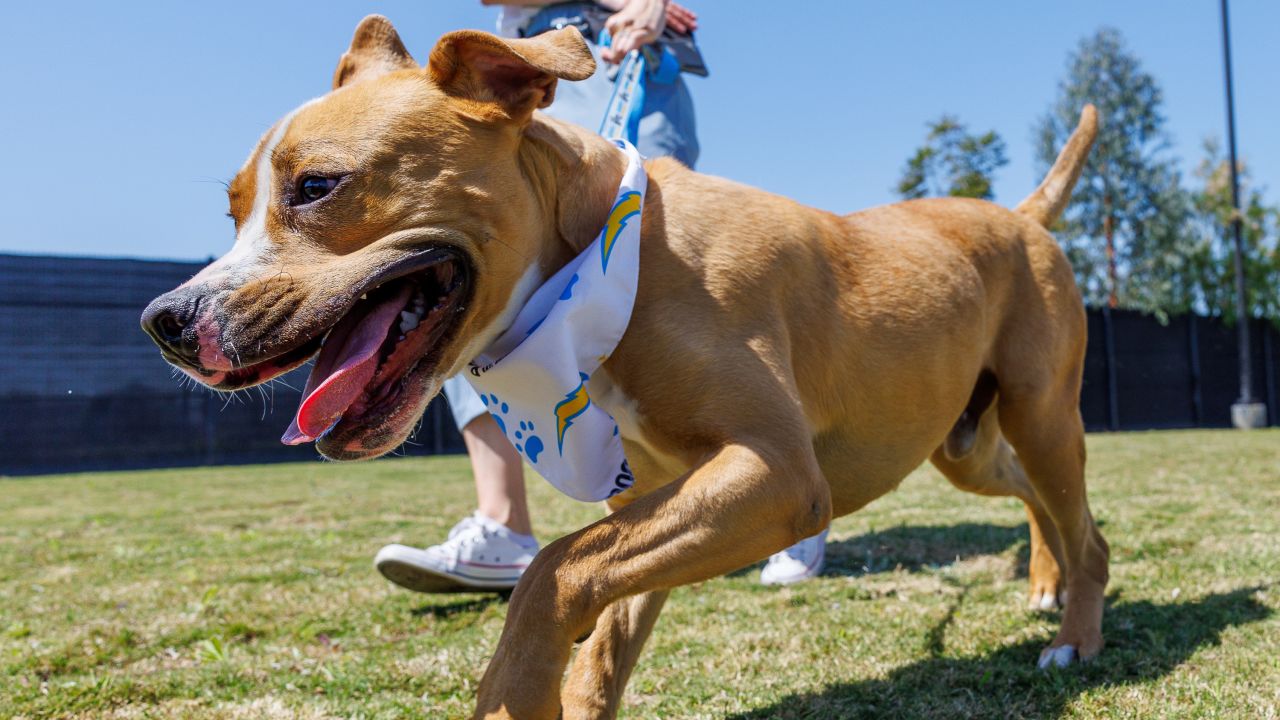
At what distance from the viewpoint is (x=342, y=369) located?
1.97 meters

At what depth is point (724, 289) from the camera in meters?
2.28

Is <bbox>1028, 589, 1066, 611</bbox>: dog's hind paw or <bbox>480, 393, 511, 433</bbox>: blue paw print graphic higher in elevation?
<bbox>480, 393, 511, 433</bbox>: blue paw print graphic

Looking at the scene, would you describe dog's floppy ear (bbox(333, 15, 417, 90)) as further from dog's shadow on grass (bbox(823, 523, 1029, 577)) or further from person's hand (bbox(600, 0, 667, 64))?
dog's shadow on grass (bbox(823, 523, 1029, 577))

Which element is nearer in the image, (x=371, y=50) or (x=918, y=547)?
(x=371, y=50)

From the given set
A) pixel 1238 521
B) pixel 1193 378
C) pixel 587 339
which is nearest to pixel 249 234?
pixel 587 339

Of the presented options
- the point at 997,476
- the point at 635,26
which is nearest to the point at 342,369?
the point at 635,26

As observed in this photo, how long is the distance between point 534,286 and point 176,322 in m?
0.76

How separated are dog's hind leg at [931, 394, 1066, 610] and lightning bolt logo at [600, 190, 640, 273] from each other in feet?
5.63

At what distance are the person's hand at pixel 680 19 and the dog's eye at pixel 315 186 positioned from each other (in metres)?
2.04

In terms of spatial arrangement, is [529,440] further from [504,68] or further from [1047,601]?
[1047,601]

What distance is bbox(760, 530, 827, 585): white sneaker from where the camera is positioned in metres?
4.19

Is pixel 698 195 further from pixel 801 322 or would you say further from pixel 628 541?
pixel 628 541

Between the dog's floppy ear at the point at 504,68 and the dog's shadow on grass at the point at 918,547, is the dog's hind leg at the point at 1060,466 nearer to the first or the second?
the dog's shadow on grass at the point at 918,547

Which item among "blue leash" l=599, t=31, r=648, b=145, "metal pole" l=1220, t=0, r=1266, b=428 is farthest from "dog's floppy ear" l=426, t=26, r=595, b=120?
"metal pole" l=1220, t=0, r=1266, b=428
